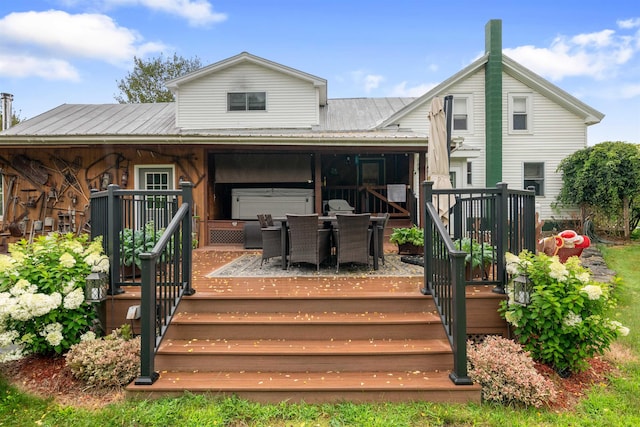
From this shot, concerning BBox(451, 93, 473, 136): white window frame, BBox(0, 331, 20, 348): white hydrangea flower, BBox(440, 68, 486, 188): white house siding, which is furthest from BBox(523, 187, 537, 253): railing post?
BBox(451, 93, 473, 136): white window frame

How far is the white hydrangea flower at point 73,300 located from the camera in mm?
3137

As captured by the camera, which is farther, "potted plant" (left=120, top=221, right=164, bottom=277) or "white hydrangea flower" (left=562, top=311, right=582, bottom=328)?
"potted plant" (left=120, top=221, right=164, bottom=277)

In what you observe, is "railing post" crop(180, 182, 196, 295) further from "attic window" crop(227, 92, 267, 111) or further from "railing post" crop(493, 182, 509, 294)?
"attic window" crop(227, 92, 267, 111)

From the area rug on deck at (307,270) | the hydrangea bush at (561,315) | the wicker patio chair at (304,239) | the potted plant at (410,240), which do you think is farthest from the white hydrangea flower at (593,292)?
the potted plant at (410,240)

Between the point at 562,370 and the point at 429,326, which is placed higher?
the point at 429,326

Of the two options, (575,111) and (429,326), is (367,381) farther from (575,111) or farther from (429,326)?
(575,111)

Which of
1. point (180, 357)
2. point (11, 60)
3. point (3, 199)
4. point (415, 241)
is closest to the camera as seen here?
point (180, 357)

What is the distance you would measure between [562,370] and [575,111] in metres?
12.1

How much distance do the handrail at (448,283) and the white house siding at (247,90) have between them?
24.2ft

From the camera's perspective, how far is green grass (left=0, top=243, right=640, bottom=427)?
2.45m

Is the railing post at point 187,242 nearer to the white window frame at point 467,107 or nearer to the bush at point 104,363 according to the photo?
the bush at point 104,363

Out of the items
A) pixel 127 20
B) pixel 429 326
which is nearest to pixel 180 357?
pixel 429 326

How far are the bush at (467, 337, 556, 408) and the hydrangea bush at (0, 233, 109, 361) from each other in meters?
3.28

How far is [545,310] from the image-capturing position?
289 centimetres
